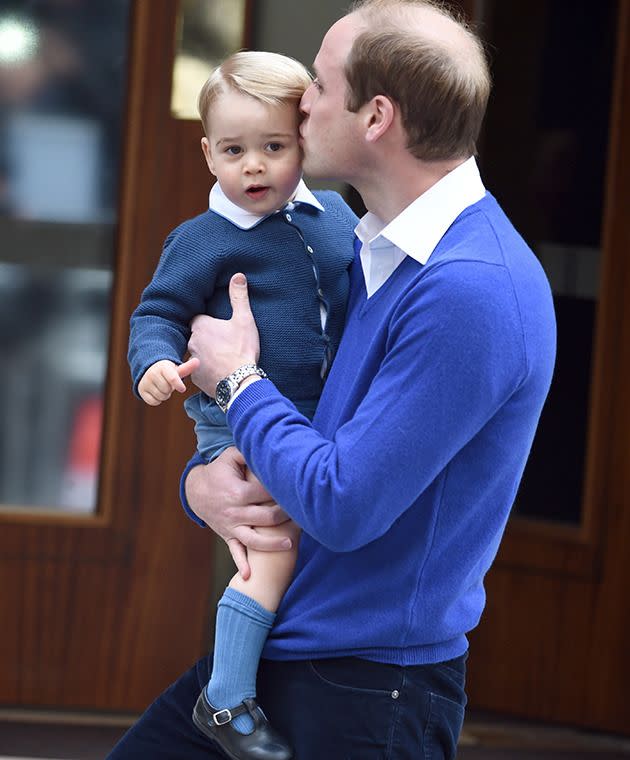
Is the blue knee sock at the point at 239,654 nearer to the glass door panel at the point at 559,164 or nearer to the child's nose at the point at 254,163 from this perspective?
the child's nose at the point at 254,163

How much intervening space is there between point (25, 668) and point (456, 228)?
6.81 ft

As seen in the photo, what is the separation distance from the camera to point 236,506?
1.59 meters

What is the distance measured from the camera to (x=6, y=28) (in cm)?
308

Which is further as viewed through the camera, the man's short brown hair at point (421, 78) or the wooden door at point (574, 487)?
the wooden door at point (574, 487)

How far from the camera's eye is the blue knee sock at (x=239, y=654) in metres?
1.51

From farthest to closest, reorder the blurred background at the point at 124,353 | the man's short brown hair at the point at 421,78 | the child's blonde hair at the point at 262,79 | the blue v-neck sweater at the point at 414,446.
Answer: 1. the blurred background at the point at 124,353
2. the child's blonde hair at the point at 262,79
3. the man's short brown hair at the point at 421,78
4. the blue v-neck sweater at the point at 414,446

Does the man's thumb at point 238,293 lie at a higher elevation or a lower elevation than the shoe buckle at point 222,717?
higher

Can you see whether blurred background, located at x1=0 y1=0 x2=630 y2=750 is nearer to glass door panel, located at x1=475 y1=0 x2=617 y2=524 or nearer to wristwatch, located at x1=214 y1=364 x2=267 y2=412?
glass door panel, located at x1=475 y1=0 x2=617 y2=524

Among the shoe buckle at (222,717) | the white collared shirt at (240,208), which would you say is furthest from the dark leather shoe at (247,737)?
the white collared shirt at (240,208)

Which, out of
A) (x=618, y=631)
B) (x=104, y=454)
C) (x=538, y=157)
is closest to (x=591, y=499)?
(x=618, y=631)

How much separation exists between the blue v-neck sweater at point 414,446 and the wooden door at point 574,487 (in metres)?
1.72

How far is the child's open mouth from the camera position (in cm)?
166

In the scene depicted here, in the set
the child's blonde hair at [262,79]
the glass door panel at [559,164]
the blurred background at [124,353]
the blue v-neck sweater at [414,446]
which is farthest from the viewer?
the glass door panel at [559,164]

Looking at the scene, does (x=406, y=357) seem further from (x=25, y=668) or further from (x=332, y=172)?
(x=25, y=668)
